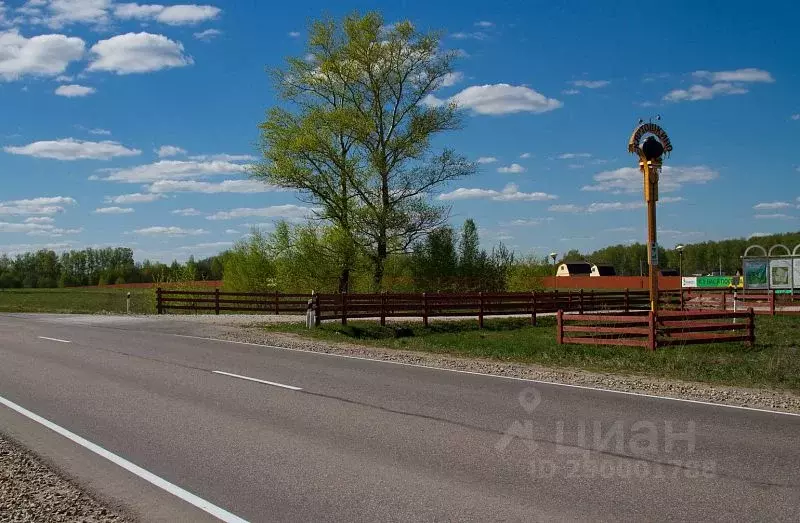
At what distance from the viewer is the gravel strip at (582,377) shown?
455 inches

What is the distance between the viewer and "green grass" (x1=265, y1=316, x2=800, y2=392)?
15.2 m

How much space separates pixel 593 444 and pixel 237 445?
155 inches

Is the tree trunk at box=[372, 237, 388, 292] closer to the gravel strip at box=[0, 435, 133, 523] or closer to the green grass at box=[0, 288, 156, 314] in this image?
→ the green grass at box=[0, 288, 156, 314]

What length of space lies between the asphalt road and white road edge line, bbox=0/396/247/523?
0.09m

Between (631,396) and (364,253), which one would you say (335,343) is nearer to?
(631,396)

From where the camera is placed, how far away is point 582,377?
565 inches

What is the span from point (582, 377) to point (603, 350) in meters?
5.61

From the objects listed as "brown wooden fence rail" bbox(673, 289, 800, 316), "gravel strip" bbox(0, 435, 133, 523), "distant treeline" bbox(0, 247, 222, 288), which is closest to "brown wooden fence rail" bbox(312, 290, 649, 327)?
"brown wooden fence rail" bbox(673, 289, 800, 316)

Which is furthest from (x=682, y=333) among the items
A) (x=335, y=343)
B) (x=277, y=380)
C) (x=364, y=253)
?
(x=364, y=253)

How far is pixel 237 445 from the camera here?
7.97m

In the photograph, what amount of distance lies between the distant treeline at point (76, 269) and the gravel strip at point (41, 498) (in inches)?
4551

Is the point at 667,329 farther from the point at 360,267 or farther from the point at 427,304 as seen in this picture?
the point at 360,267

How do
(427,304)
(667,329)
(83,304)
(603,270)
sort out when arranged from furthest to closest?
(603,270) → (83,304) → (427,304) → (667,329)

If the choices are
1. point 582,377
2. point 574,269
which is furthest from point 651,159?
point 574,269
